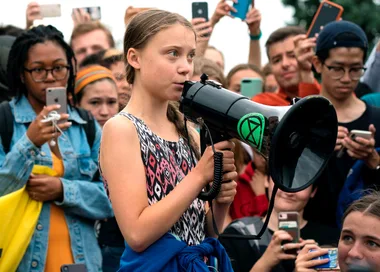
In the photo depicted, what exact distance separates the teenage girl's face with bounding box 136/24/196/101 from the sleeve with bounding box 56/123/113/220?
1.45 meters

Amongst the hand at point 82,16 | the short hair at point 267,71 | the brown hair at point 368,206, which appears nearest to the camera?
the brown hair at point 368,206

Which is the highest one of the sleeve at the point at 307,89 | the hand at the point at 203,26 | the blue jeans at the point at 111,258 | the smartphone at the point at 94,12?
the hand at the point at 203,26

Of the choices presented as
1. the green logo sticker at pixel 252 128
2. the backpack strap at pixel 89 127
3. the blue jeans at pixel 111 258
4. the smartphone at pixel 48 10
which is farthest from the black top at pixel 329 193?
the smartphone at pixel 48 10

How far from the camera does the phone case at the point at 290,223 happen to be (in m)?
4.70

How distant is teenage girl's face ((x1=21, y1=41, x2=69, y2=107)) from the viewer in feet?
16.4

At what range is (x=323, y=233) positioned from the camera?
5.17 meters

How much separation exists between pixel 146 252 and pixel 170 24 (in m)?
0.92

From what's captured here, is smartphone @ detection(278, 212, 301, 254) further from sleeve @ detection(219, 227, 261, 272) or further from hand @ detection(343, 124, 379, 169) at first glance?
hand @ detection(343, 124, 379, 169)

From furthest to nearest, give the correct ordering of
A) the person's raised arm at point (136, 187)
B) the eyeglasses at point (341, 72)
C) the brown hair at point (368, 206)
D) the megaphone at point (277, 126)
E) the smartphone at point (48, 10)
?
1. the smartphone at point (48, 10)
2. the eyeglasses at point (341, 72)
3. the brown hair at point (368, 206)
4. the person's raised arm at point (136, 187)
5. the megaphone at point (277, 126)

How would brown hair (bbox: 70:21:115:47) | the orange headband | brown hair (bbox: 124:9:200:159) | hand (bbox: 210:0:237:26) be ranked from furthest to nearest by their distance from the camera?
brown hair (bbox: 70:21:115:47) → hand (bbox: 210:0:237:26) → the orange headband → brown hair (bbox: 124:9:200:159)

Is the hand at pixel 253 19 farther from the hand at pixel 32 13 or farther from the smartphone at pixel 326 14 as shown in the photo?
the hand at pixel 32 13

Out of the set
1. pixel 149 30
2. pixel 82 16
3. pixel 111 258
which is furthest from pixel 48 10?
pixel 149 30

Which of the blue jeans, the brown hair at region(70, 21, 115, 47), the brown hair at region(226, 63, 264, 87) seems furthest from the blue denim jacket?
the brown hair at region(226, 63, 264, 87)

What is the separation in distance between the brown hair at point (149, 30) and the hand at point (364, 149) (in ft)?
5.56
